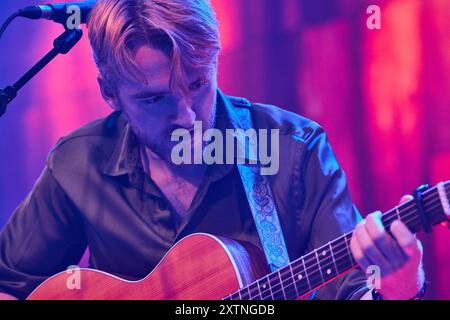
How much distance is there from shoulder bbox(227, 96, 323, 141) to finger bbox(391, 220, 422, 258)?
19.6 inches

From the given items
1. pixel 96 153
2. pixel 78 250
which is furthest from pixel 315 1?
pixel 78 250

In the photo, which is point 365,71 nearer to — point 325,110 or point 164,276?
point 325,110

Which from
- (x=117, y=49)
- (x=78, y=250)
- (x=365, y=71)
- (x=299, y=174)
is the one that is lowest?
(x=78, y=250)

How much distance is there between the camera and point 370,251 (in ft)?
5.17

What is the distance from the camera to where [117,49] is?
6.17ft

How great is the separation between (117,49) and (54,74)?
66 centimetres

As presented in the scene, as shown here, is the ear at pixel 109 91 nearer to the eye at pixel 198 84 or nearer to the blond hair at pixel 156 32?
the blond hair at pixel 156 32

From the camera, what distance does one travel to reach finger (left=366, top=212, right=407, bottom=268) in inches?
61.3

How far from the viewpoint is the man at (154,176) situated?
187cm

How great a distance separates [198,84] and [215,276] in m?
0.54

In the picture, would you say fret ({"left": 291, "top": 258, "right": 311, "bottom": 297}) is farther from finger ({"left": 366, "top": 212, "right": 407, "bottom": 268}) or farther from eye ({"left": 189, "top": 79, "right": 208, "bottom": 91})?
eye ({"left": 189, "top": 79, "right": 208, "bottom": 91})

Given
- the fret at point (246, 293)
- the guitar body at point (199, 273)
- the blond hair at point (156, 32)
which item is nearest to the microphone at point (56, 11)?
the blond hair at point (156, 32)

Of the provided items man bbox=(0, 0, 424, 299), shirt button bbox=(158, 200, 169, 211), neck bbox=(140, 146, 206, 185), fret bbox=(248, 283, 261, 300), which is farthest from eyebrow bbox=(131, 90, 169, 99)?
fret bbox=(248, 283, 261, 300)

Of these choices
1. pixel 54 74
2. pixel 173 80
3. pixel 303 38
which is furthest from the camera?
pixel 54 74
